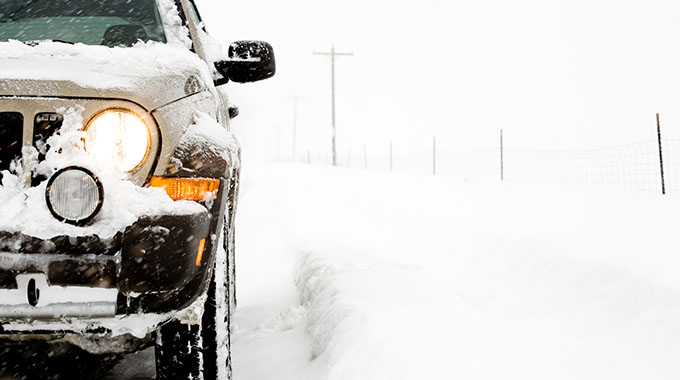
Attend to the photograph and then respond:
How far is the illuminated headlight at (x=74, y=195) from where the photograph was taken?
1590mm

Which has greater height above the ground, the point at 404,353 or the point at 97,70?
the point at 97,70

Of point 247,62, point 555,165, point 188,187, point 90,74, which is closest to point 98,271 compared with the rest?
point 188,187

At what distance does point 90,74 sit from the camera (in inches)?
69.4

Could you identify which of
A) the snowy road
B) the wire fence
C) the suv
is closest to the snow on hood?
the suv

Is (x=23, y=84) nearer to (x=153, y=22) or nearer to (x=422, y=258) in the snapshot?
(x=153, y=22)

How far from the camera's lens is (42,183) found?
161 centimetres

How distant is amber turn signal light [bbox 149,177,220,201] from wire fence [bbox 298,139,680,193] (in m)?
11.5

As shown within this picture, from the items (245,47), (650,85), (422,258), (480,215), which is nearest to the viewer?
(245,47)

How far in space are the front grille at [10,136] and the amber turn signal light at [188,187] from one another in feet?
1.30

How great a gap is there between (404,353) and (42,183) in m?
1.66

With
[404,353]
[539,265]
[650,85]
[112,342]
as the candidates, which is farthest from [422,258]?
[650,85]

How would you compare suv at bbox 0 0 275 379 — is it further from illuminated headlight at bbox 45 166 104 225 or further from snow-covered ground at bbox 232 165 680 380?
snow-covered ground at bbox 232 165 680 380

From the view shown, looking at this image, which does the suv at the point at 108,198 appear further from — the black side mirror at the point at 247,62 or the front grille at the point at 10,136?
the black side mirror at the point at 247,62

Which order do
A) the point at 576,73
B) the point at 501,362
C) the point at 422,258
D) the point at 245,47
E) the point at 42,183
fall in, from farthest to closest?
the point at 576,73
the point at 422,258
the point at 245,47
the point at 501,362
the point at 42,183
